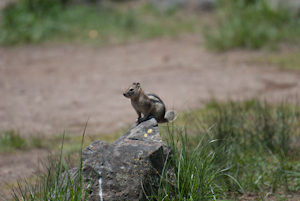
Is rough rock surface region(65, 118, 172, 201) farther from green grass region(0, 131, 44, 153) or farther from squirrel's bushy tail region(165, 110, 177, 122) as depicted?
Result: green grass region(0, 131, 44, 153)

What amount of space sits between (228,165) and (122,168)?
1372 millimetres

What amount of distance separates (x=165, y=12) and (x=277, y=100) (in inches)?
342

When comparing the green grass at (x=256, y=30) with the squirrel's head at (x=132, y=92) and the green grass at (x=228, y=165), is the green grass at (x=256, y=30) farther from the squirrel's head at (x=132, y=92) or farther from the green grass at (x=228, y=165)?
the squirrel's head at (x=132, y=92)

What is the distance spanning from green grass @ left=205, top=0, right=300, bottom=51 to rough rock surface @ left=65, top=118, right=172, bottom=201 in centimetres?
787

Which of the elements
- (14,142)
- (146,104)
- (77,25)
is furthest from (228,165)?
(77,25)

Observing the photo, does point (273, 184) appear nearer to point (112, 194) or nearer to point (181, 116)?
point (112, 194)

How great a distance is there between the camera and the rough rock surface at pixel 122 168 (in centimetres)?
287

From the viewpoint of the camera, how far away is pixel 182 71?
9.48 m

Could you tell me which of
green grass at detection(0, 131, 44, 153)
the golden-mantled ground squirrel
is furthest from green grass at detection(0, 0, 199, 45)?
the golden-mantled ground squirrel

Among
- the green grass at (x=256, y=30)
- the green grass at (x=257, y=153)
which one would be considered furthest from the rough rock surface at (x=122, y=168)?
the green grass at (x=256, y=30)

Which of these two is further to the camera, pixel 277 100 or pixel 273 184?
pixel 277 100

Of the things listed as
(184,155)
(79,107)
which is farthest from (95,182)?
(79,107)

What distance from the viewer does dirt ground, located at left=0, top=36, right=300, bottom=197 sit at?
6.77 meters

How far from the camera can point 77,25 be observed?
42.8 ft
